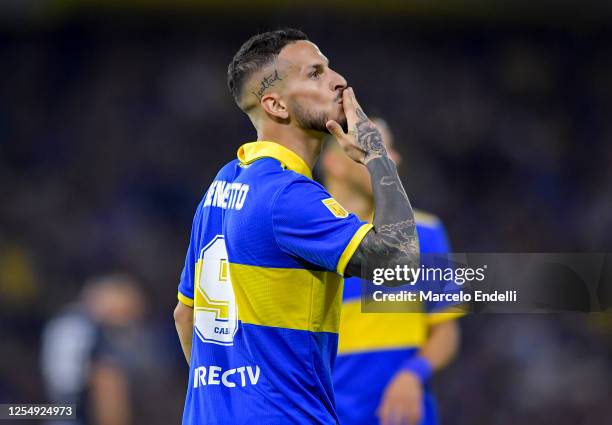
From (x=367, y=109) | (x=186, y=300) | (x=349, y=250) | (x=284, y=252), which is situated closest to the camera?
(x=349, y=250)

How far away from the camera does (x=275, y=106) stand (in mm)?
3152

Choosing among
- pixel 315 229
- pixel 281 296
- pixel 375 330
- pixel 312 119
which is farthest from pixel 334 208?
pixel 375 330

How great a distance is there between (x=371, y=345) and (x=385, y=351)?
0.09m

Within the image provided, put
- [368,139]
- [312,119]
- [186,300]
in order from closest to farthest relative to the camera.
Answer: [368,139]
[312,119]
[186,300]

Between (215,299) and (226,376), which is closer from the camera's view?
(226,376)

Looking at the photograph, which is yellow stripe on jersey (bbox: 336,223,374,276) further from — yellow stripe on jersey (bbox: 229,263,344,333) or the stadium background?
the stadium background

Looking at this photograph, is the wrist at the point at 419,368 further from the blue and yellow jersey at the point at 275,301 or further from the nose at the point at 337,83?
the nose at the point at 337,83

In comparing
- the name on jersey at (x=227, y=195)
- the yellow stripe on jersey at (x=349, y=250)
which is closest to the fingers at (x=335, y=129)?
the name on jersey at (x=227, y=195)

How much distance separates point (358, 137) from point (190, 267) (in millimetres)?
739

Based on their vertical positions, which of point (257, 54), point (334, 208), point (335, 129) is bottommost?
point (334, 208)

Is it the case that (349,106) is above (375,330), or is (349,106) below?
above

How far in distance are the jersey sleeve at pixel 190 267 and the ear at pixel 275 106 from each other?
0.39 metres

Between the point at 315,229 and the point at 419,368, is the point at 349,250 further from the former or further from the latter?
the point at 419,368

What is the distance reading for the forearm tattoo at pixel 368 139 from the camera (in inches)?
118
